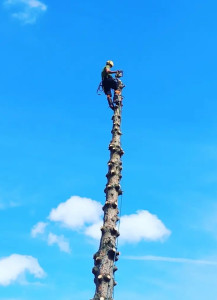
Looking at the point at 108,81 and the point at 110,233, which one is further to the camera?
the point at 108,81

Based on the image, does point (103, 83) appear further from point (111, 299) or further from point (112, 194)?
point (111, 299)

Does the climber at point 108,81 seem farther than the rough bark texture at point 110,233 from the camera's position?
Yes

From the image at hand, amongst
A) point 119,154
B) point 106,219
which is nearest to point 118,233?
point 106,219

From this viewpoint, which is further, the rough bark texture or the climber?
the climber

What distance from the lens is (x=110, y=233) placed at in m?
8.76

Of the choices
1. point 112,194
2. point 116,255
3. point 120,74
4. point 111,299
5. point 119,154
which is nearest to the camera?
point 111,299

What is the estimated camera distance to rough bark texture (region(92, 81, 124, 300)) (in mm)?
8062

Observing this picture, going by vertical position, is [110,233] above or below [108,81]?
below

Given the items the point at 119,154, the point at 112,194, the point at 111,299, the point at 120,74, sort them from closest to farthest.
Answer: the point at 111,299, the point at 112,194, the point at 119,154, the point at 120,74

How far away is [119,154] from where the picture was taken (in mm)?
10156

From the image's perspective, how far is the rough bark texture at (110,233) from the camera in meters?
8.06

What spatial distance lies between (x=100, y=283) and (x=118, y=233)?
132 cm

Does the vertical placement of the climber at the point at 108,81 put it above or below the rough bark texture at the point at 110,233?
above

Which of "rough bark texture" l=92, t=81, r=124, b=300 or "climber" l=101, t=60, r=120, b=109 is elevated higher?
"climber" l=101, t=60, r=120, b=109
